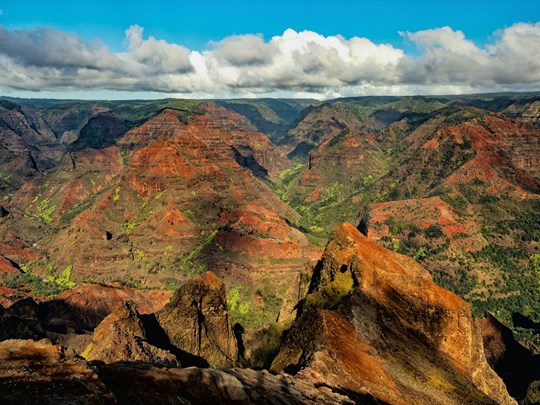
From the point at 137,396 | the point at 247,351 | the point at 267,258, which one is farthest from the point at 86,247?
the point at 137,396

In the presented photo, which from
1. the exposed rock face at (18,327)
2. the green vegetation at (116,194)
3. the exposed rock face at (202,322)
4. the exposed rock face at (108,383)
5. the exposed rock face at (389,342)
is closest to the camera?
the exposed rock face at (108,383)

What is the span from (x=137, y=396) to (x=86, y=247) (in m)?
166

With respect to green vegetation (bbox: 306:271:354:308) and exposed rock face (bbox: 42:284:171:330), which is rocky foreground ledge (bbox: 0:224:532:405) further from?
exposed rock face (bbox: 42:284:171:330)

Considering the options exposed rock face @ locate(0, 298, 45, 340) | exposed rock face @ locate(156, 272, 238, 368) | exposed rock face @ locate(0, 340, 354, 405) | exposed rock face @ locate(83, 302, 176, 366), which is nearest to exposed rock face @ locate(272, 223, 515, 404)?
exposed rock face @ locate(0, 340, 354, 405)

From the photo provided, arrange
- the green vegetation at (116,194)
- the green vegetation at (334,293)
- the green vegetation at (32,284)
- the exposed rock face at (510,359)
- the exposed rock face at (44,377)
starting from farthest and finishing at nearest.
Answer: the green vegetation at (116,194), the green vegetation at (32,284), the exposed rock face at (510,359), the green vegetation at (334,293), the exposed rock face at (44,377)

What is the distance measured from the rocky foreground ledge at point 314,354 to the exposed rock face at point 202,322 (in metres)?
0.22

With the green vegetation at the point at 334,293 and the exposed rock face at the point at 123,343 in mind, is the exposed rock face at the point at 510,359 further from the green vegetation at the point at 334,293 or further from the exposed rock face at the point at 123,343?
the exposed rock face at the point at 123,343

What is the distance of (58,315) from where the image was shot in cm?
11969

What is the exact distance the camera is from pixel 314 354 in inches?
1543

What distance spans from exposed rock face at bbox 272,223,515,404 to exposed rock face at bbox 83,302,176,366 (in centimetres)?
2347

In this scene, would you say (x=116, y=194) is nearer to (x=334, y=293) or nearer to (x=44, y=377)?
(x=334, y=293)

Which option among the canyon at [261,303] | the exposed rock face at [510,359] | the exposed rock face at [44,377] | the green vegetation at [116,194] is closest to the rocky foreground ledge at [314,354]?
the exposed rock face at [44,377]

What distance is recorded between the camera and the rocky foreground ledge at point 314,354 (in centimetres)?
2023

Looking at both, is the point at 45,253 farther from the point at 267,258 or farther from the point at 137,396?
the point at 137,396
